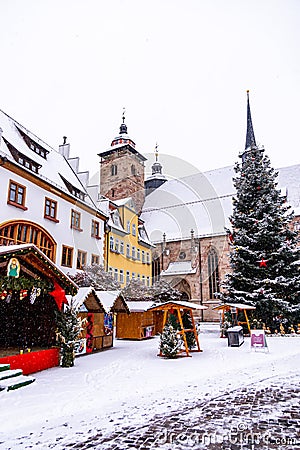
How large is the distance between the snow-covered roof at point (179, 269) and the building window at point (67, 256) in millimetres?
21637

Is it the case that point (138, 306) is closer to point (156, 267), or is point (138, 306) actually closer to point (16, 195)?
point (16, 195)

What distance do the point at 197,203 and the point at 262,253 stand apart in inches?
985

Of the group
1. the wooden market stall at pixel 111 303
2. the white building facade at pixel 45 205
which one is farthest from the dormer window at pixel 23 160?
the wooden market stall at pixel 111 303

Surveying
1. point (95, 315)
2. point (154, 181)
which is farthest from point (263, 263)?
point (154, 181)

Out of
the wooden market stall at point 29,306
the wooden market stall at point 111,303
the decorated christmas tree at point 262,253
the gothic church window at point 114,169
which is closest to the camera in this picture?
the wooden market stall at point 29,306

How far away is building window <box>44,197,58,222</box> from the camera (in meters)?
18.5

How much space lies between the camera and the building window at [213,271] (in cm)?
3844

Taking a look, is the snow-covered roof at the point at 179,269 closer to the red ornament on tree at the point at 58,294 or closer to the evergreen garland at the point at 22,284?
the red ornament on tree at the point at 58,294

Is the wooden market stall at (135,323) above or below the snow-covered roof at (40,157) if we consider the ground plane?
below

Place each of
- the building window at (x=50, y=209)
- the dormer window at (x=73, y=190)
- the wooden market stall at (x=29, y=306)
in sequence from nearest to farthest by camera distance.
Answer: the wooden market stall at (x=29, y=306) → the building window at (x=50, y=209) → the dormer window at (x=73, y=190)

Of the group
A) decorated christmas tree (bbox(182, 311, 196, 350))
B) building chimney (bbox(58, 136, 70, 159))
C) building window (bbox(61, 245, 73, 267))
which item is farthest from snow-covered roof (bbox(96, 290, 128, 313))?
building chimney (bbox(58, 136, 70, 159))

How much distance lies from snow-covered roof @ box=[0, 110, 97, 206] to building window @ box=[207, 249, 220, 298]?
66.3 feet

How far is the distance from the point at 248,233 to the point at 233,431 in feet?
55.8

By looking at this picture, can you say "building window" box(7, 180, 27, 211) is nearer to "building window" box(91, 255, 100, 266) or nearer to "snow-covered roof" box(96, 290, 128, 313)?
"snow-covered roof" box(96, 290, 128, 313)
